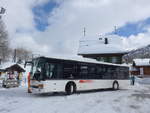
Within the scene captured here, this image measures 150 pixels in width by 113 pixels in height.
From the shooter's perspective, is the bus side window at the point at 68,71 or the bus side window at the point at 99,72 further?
the bus side window at the point at 99,72

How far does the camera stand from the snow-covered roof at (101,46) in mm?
42531

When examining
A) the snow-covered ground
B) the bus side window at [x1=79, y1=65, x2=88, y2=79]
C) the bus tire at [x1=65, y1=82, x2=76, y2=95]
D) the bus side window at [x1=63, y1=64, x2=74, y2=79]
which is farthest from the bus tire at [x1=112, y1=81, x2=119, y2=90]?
the snow-covered ground

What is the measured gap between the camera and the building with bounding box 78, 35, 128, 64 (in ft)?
138

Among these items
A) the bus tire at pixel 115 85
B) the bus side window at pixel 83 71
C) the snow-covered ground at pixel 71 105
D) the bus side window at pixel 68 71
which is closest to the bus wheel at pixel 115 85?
the bus tire at pixel 115 85

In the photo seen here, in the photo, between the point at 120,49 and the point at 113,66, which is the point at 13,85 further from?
the point at 120,49

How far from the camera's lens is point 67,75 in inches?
555

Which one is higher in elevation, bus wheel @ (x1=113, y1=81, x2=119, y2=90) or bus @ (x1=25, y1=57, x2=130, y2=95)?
bus @ (x1=25, y1=57, x2=130, y2=95)

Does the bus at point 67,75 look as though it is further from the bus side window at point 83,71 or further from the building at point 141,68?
the building at point 141,68

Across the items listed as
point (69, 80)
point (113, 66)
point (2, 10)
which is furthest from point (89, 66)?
point (2, 10)

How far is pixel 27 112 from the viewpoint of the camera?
790cm

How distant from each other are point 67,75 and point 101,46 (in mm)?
31062

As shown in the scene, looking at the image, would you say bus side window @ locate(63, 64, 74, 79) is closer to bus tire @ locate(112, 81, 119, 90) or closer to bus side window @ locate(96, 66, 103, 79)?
bus side window @ locate(96, 66, 103, 79)

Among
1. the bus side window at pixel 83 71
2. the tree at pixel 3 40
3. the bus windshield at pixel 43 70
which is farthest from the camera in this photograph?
the tree at pixel 3 40

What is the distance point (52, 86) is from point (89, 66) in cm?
456
